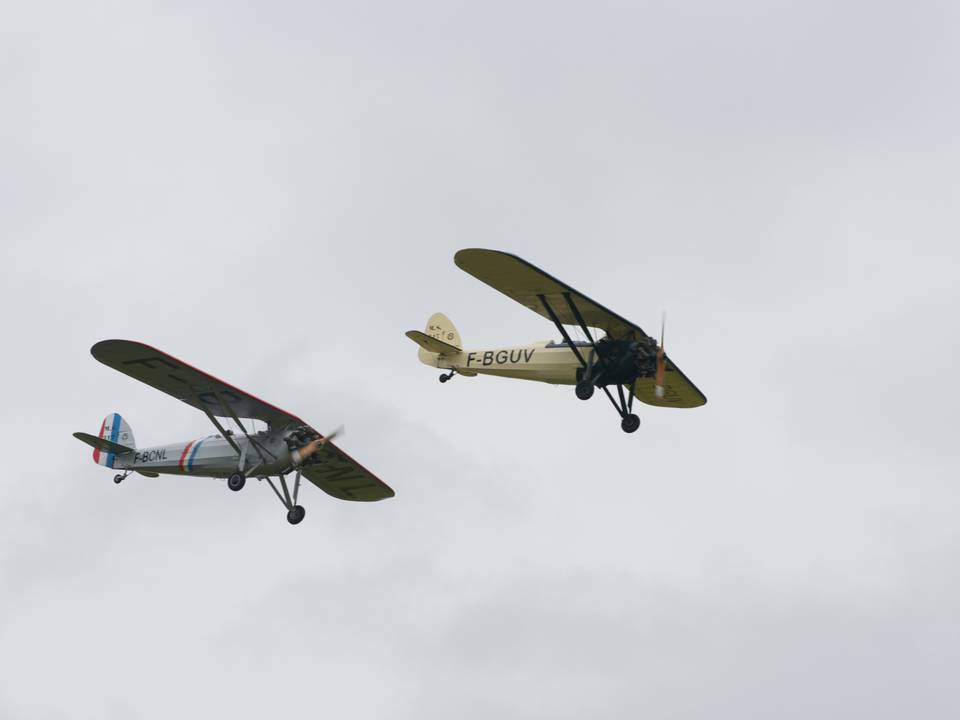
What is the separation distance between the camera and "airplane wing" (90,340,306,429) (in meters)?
32.8

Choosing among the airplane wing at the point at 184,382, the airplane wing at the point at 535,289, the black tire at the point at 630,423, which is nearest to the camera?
the airplane wing at the point at 535,289

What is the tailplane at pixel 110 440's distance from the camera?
3722 centimetres

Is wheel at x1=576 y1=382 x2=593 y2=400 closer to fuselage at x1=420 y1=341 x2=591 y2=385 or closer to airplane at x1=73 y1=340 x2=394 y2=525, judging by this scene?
fuselage at x1=420 y1=341 x2=591 y2=385

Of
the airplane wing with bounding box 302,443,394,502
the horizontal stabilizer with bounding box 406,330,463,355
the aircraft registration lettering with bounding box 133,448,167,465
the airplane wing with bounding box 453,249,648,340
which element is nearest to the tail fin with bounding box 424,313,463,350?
the horizontal stabilizer with bounding box 406,330,463,355

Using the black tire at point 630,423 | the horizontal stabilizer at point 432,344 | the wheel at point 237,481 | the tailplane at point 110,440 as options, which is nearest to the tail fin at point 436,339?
the horizontal stabilizer at point 432,344

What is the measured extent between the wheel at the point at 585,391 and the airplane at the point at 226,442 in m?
5.70

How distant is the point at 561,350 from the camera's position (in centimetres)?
3556

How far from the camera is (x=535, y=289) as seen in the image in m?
33.5

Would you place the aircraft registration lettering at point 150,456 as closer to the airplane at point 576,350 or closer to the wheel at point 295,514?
the wheel at point 295,514

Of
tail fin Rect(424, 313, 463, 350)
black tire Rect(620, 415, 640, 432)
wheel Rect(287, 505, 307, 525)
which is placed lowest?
wheel Rect(287, 505, 307, 525)

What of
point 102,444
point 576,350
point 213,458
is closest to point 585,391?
point 576,350

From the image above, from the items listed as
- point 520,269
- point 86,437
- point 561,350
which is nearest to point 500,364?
point 561,350

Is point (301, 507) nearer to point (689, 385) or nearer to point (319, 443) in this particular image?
point (319, 443)

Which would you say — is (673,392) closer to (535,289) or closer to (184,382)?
(535,289)
